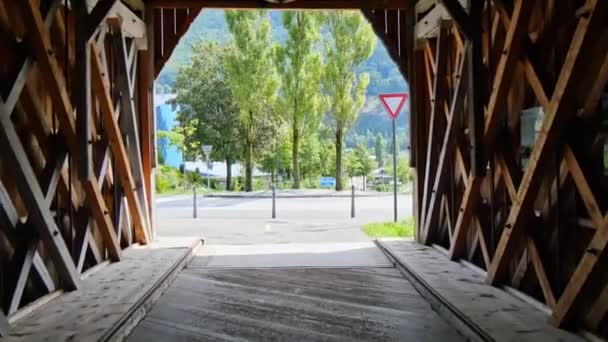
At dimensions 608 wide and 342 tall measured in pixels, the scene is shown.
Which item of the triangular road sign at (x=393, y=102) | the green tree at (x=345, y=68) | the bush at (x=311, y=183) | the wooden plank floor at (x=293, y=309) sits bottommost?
the wooden plank floor at (x=293, y=309)

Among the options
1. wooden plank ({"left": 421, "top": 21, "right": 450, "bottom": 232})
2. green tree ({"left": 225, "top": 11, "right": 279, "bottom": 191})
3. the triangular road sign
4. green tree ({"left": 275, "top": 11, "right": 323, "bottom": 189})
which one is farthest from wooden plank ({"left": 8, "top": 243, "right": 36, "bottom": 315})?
green tree ({"left": 275, "top": 11, "right": 323, "bottom": 189})

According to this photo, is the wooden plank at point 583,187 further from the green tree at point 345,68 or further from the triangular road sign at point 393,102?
the green tree at point 345,68

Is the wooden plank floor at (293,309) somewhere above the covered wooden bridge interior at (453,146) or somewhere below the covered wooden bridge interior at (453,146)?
below

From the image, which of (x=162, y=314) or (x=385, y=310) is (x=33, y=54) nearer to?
(x=162, y=314)

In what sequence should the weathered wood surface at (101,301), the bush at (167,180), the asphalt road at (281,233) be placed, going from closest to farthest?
the weathered wood surface at (101,301)
the asphalt road at (281,233)
the bush at (167,180)

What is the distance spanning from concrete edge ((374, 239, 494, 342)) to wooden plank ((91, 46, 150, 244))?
10.6 feet

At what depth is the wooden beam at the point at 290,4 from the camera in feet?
27.8

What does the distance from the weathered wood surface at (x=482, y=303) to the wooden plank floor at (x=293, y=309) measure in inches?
7.8

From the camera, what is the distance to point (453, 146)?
267 inches

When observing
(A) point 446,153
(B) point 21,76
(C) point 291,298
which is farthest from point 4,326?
(A) point 446,153

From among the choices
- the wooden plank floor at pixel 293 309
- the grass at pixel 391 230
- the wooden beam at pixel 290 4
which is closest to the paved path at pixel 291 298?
the wooden plank floor at pixel 293 309

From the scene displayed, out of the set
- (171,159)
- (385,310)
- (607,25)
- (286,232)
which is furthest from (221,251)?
(171,159)

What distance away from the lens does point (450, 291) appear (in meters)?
5.27

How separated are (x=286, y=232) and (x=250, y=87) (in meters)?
17.3
